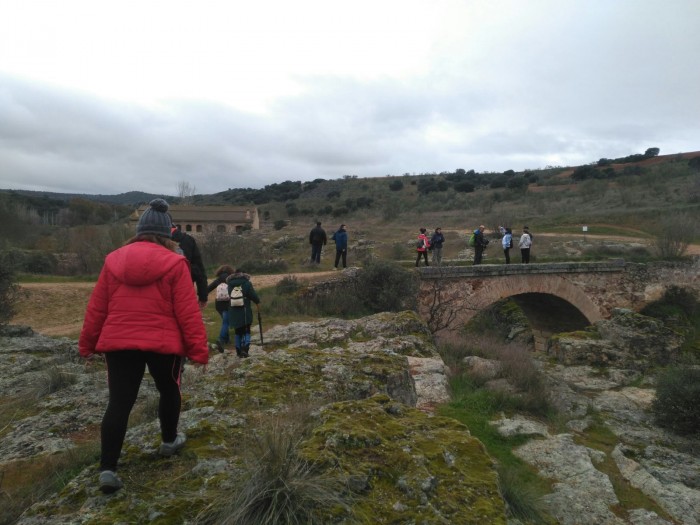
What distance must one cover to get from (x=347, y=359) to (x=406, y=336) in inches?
130

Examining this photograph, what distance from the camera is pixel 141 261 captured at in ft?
7.69

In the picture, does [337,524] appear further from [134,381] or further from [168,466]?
[134,381]

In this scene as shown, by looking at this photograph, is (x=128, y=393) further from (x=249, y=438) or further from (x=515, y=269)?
(x=515, y=269)

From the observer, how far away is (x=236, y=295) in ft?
19.7

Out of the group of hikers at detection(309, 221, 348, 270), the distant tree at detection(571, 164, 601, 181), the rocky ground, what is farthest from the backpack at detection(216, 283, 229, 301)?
the distant tree at detection(571, 164, 601, 181)

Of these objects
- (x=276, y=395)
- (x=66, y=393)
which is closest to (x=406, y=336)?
(x=276, y=395)

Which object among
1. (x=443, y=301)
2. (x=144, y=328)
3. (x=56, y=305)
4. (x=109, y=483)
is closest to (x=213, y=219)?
(x=56, y=305)

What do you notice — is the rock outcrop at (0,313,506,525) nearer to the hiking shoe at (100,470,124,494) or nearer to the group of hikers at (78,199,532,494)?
the hiking shoe at (100,470,124,494)

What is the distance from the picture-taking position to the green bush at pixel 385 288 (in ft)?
39.2

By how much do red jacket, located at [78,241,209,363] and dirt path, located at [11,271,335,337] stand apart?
29.1 feet

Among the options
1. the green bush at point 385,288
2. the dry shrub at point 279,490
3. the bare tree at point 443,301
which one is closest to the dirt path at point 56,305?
the green bush at point 385,288

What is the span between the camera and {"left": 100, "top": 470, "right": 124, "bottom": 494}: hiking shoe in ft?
6.37

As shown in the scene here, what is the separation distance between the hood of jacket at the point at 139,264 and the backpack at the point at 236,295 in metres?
3.61

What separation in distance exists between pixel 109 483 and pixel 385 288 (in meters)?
10.4
